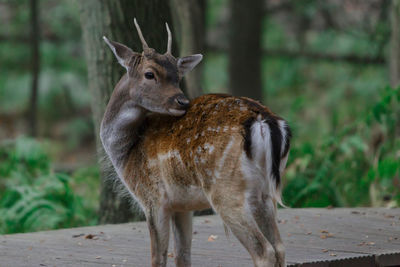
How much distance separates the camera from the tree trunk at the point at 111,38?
6570mm

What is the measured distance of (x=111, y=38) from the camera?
659 cm

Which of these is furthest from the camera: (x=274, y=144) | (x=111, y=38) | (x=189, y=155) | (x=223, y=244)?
(x=111, y=38)

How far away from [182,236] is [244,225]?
2.87ft

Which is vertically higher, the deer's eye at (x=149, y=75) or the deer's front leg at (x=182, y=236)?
the deer's eye at (x=149, y=75)

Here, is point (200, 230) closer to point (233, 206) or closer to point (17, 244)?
point (17, 244)

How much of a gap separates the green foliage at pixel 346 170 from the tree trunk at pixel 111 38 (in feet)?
8.19

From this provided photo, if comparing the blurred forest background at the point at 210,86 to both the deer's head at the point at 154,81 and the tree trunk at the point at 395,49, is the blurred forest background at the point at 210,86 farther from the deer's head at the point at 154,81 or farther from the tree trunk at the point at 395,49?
the deer's head at the point at 154,81

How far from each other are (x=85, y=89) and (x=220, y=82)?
4.11 m

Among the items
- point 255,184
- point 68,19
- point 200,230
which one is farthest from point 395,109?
point 68,19

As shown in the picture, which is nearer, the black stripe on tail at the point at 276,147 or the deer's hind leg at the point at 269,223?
the black stripe on tail at the point at 276,147

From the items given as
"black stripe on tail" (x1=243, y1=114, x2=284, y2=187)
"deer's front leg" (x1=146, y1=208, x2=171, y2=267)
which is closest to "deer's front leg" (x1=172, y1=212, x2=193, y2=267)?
"deer's front leg" (x1=146, y1=208, x2=171, y2=267)

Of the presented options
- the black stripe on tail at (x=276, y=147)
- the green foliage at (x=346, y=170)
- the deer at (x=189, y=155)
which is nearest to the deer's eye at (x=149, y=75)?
the deer at (x=189, y=155)

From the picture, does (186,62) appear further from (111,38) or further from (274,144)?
(111,38)

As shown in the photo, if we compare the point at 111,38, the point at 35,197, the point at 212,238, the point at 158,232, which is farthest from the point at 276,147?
the point at 35,197
